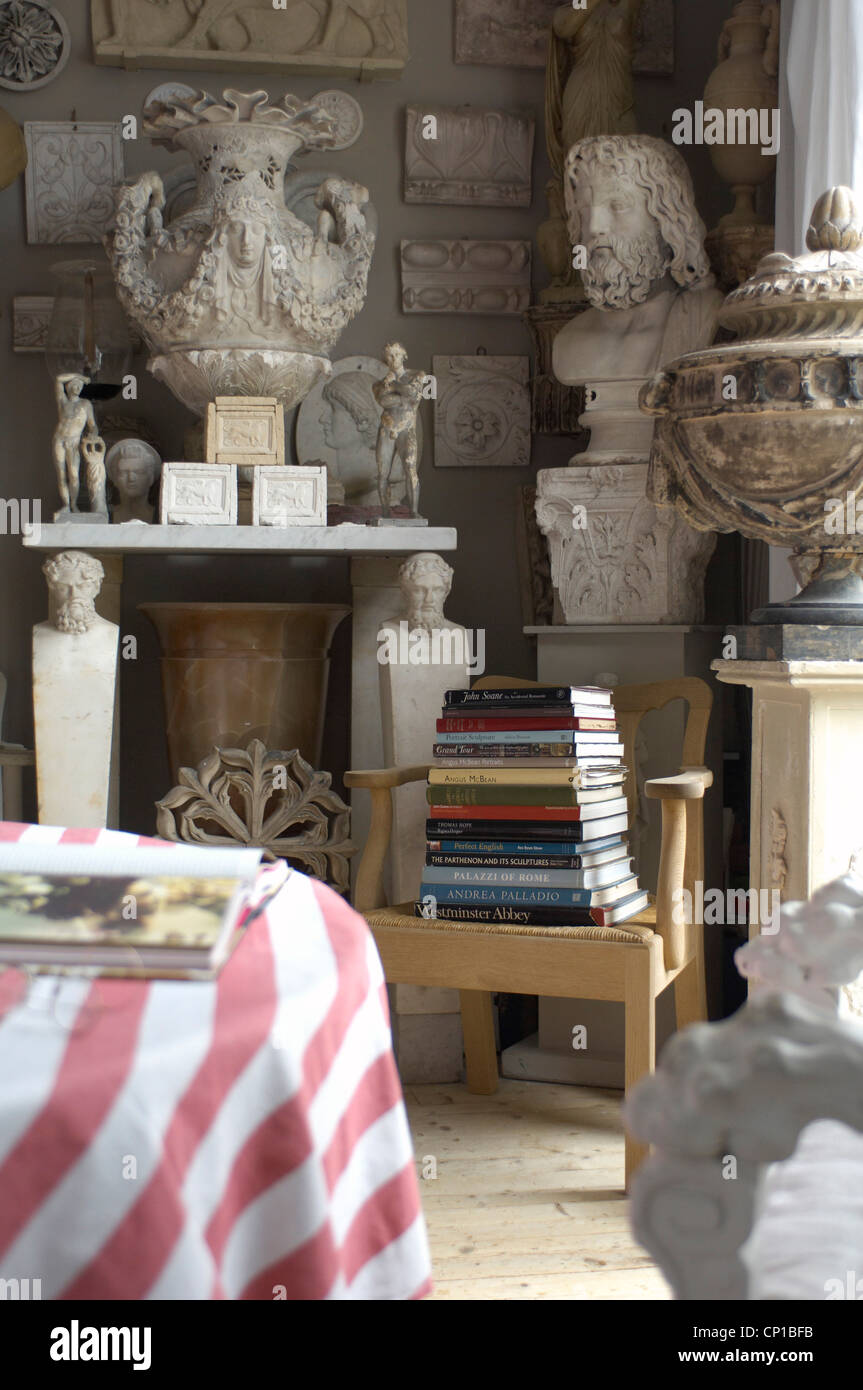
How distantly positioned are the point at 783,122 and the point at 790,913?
8.43ft

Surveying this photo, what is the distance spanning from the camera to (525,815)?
258 centimetres

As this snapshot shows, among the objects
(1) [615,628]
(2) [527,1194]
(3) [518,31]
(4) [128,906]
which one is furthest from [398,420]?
(4) [128,906]

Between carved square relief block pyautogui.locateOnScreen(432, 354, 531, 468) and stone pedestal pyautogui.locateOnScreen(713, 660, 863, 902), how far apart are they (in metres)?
1.79

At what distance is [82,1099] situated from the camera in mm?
736

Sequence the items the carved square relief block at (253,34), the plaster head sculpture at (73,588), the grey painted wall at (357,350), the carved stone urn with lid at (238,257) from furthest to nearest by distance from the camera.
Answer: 1. the grey painted wall at (357,350)
2. the carved square relief block at (253,34)
3. the carved stone urn with lid at (238,257)
4. the plaster head sculpture at (73,588)

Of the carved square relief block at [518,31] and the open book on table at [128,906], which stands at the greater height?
the carved square relief block at [518,31]

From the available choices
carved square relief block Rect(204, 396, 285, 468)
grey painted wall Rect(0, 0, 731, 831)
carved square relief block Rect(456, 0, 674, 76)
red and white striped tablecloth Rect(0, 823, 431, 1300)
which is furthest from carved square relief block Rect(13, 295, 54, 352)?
red and white striped tablecloth Rect(0, 823, 431, 1300)

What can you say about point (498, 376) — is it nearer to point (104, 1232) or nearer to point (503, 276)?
point (503, 276)

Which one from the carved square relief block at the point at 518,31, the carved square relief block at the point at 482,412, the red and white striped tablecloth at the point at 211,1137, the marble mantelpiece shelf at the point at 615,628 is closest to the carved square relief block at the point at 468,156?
the carved square relief block at the point at 518,31

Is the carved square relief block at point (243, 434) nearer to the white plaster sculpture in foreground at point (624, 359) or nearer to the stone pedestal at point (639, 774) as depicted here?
the white plaster sculpture in foreground at point (624, 359)

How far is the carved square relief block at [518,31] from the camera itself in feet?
12.2

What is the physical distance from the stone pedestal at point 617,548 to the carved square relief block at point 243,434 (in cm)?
63

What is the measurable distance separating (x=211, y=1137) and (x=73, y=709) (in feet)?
7.63
